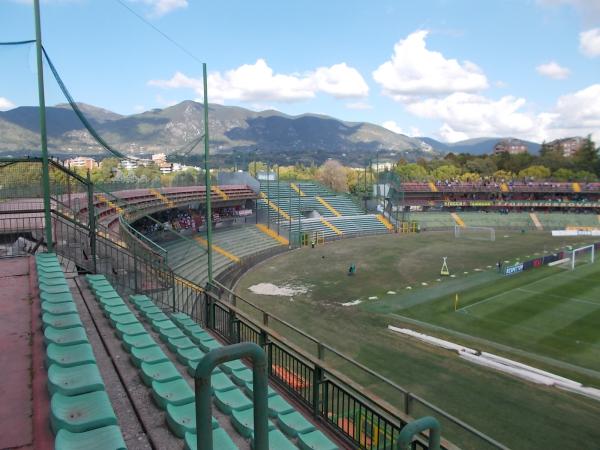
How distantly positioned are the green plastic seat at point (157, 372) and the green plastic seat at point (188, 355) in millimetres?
931

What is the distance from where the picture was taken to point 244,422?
19.5 ft

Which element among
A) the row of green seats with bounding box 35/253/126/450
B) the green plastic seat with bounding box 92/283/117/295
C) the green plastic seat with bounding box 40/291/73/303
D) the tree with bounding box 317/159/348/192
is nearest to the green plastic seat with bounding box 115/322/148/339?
the green plastic seat with bounding box 40/291/73/303

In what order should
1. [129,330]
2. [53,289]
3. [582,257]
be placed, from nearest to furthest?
[129,330], [53,289], [582,257]

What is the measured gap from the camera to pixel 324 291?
27.9m

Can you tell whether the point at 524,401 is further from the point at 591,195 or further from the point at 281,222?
the point at 591,195

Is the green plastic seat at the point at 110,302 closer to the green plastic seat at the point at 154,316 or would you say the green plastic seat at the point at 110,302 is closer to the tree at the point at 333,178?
the green plastic seat at the point at 154,316

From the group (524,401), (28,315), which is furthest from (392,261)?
(28,315)

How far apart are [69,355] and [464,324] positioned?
63.3ft

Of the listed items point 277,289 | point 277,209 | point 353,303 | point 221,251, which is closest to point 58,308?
point 353,303

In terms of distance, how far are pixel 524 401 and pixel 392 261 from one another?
900 inches

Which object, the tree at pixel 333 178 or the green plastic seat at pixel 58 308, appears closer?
the green plastic seat at pixel 58 308

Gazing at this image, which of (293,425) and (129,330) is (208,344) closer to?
(129,330)

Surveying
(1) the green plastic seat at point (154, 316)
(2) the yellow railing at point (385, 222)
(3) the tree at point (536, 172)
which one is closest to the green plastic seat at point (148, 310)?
(1) the green plastic seat at point (154, 316)

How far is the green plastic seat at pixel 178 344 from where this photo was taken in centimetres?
838
